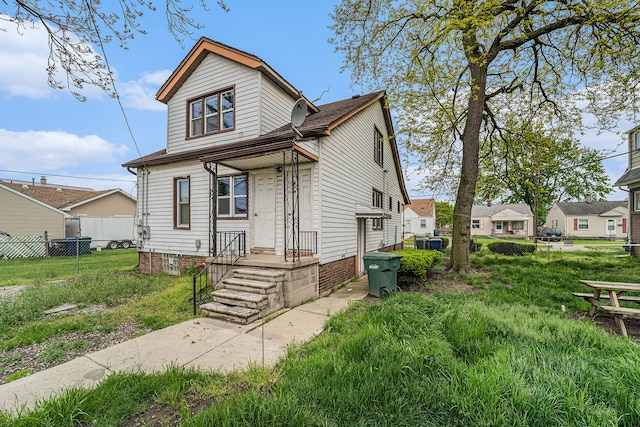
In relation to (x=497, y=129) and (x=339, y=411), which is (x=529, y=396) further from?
(x=497, y=129)

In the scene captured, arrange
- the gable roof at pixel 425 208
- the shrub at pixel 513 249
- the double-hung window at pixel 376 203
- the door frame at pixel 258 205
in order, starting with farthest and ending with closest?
the gable roof at pixel 425 208
the shrub at pixel 513 249
the double-hung window at pixel 376 203
the door frame at pixel 258 205

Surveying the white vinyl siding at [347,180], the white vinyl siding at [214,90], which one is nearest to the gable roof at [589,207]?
the white vinyl siding at [347,180]

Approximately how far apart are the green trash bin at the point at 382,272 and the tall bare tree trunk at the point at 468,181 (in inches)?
129

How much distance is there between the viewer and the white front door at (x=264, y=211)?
7879mm

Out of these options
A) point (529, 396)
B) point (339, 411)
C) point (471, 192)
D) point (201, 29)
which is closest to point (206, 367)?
point (339, 411)

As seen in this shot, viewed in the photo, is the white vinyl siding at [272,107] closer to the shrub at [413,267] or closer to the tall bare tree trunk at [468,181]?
the shrub at [413,267]

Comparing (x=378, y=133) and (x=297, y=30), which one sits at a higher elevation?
(x=297, y=30)

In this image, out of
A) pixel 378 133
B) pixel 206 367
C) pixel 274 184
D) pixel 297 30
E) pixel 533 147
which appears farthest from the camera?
pixel 378 133

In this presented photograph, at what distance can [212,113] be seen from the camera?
9.30 meters

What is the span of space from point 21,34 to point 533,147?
14.2 meters

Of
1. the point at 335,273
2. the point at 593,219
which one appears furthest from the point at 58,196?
the point at 593,219

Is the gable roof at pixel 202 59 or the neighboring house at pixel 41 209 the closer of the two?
the gable roof at pixel 202 59

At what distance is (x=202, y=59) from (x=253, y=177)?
16.1ft

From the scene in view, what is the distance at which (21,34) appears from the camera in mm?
2672
